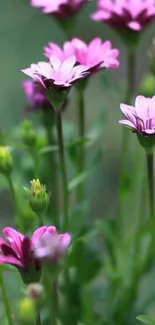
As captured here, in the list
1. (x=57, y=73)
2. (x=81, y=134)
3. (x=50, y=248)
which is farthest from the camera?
(x=81, y=134)

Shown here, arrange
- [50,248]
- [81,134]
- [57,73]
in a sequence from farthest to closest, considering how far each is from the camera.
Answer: [81,134] < [57,73] < [50,248]

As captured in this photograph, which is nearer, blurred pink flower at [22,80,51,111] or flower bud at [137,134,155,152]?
flower bud at [137,134,155,152]

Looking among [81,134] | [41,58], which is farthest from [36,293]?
[41,58]

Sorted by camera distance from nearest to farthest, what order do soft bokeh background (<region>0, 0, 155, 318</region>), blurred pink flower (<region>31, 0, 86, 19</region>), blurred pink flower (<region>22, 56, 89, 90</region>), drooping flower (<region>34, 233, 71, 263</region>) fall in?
drooping flower (<region>34, 233, 71, 263</region>) < blurred pink flower (<region>22, 56, 89, 90</region>) < blurred pink flower (<region>31, 0, 86, 19</region>) < soft bokeh background (<region>0, 0, 155, 318</region>)

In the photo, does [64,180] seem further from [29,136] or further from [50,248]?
[50,248]

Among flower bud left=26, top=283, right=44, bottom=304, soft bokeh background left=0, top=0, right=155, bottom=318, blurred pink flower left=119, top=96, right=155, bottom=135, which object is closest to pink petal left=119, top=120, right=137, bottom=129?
blurred pink flower left=119, top=96, right=155, bottom=135

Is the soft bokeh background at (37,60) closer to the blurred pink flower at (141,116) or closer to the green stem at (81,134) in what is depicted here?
the green stem at (81,134)

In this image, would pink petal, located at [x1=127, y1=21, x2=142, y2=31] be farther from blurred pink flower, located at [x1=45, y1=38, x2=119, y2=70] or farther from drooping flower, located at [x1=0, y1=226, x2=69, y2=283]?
drooping flower, located at [x1=0, y1=226, x2=69, y2=283]

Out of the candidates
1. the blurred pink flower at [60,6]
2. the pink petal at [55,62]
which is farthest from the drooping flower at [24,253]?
the blurred pink flower at [60,6]
